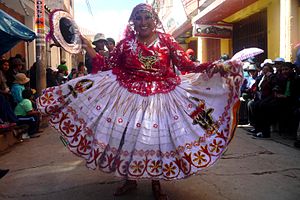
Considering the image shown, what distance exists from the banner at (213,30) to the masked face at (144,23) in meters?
10.2

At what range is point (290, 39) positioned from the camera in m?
7.89

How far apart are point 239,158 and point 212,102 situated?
1.91m

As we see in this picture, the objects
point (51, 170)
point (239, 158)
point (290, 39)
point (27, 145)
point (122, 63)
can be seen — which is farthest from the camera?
point (290, 39)

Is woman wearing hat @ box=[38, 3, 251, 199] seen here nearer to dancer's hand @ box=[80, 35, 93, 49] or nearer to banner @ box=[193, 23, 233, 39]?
dancer's hand @ box=[80, 35, 93, 49]

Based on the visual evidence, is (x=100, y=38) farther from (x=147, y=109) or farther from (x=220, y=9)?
(x=220, y=9)

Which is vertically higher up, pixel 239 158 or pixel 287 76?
pixel 287 76

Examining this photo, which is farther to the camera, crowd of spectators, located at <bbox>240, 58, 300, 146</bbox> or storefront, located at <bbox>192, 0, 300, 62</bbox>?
storefront, located at <bbox>192, 0, 300, 62</bbox>

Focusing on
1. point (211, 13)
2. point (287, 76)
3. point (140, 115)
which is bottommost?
point (140, 115)

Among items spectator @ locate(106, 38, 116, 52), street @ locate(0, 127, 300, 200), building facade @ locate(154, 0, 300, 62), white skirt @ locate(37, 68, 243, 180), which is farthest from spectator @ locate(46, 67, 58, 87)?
white skirt @ locate(37, 68, 243, 180)

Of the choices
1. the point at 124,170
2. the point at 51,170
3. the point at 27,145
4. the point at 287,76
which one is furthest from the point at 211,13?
the point at 124,170

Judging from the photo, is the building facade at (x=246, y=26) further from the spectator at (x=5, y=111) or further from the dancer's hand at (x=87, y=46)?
Answer: the spectator at (x=5, y=111)

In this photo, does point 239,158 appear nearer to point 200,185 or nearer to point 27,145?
point 200,185

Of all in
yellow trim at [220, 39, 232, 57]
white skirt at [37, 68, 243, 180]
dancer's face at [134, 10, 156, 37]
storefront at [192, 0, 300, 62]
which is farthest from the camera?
yellow trim at [220, 39, 232, 57]

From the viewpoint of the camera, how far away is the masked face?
3.47m
